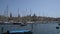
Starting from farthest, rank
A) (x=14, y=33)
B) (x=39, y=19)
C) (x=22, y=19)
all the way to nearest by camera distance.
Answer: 1. (x=39, y=19)
2. (x=22, y=19)
3. (x=14, y=33)

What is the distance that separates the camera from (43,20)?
3625cm

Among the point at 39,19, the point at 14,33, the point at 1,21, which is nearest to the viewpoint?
the point at 14,33

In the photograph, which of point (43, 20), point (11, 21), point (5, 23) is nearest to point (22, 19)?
point (11, 21)

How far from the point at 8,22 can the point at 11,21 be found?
1.16m

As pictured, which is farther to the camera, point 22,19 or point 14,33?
point 22,19

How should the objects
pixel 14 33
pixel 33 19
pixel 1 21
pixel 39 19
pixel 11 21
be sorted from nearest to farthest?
pixel 14 33 < pixel 1 21 < pixel 11 21 < pixel 33 19 < pixel 39 19

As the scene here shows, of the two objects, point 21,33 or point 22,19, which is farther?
point 22,19

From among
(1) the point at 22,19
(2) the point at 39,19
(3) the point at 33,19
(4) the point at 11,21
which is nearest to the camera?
(4) the point at 11,21

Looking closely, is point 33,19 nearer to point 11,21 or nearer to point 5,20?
point 11,21

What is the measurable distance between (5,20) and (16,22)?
3.26 meters

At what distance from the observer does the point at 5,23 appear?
2573 centimetres

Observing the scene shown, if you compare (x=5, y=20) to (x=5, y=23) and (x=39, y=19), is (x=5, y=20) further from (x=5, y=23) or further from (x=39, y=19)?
(x=39, y=19)

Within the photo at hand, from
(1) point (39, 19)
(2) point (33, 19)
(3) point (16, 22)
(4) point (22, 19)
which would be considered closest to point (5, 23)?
(3) point (16, 22)

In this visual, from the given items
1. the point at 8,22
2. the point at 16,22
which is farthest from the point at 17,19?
the point at 8,22
